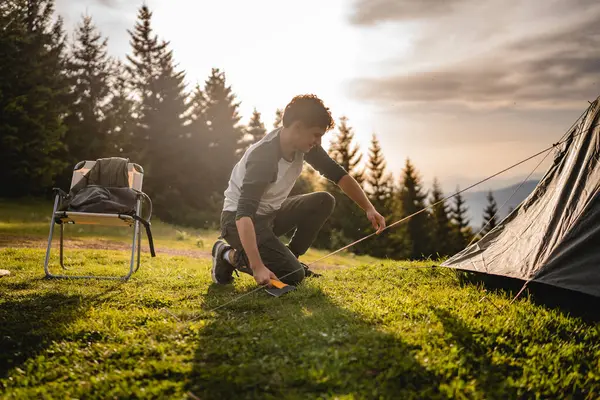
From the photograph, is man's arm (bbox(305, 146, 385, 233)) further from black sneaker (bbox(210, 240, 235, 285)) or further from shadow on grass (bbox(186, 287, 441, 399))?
shadow on grass (bbox(186, 287, 441, 399))

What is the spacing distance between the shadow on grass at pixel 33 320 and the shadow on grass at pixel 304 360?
0.92 m

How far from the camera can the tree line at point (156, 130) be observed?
21.4 meters

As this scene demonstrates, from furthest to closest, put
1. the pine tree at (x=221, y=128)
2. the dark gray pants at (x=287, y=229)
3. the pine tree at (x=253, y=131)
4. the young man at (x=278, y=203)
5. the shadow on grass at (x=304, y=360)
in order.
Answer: the pine tree at (x=253, y=131), the pine tree at (x=221, y=128), the dark gray pants at (x=287, y=229), the young man at (x=278, y=203), the shadow on grass at (x=304, y=360)

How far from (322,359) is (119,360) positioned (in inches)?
40.6

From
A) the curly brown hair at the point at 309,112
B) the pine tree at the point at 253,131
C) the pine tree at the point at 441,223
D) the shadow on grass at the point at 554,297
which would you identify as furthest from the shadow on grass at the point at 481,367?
the pine tree at the point at 441,223

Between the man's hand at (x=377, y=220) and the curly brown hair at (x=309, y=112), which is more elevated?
the curly brown hair at (x=309, y=112)

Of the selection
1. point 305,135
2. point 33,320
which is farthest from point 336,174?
point 33,320

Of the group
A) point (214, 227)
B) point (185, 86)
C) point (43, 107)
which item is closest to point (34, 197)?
point (43, 107)

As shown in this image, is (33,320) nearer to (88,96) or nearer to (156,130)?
(156,130)

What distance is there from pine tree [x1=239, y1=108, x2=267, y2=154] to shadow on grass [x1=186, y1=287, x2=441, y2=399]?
27780 millimetres

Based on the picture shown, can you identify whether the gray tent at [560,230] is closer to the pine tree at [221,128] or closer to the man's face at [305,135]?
the man's face at [305,135]

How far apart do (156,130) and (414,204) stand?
19.4 metres

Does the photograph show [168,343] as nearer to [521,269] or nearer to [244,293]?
[244,293]

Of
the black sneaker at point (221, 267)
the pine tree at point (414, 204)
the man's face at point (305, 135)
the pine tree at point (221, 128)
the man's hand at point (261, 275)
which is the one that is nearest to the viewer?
the man's hand at point (261, 275)
